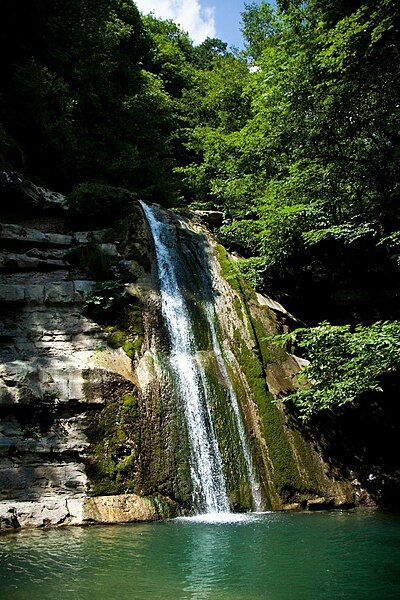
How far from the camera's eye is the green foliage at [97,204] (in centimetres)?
1268

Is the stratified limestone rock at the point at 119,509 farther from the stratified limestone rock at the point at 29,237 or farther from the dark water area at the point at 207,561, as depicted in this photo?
the stratified limestone rock at the point at 29,237

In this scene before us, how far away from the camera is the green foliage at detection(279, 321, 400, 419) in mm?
7152

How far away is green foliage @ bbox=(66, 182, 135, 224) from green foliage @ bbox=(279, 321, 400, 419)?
21.7ft

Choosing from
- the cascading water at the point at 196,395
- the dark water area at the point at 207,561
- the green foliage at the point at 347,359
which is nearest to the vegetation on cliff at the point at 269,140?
the green foliage at the point at 347,359

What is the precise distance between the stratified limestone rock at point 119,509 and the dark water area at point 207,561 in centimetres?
35

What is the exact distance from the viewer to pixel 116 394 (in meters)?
8.09

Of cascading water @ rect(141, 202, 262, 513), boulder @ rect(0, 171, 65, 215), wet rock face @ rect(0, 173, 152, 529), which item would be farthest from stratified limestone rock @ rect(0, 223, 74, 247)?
cascading water @ rect(141, 202, 262, 513)

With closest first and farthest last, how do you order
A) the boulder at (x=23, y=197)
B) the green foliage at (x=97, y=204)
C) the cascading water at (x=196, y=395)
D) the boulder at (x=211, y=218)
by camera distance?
the cascading water at (x=196, y=395) → the boulder at (x=23, y=197) → the green foliage at (x=97, y=204) → the boulder at (x=211, y=218)

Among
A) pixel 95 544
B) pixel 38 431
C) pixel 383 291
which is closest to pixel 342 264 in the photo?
pixel 383 291

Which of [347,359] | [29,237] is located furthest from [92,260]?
[347,359]

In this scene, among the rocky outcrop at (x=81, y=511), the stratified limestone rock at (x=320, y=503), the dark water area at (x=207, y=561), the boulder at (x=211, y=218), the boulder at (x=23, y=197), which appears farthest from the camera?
the boulder at (x=211, y=218)

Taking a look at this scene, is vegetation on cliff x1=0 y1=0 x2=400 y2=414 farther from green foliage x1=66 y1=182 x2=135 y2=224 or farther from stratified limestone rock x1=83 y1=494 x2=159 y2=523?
stratified limestone rock x1=83 y1=494 x2=159 y2=523

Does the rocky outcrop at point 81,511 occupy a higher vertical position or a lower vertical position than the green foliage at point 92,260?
lower

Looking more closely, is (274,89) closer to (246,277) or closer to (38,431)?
(246,277)
